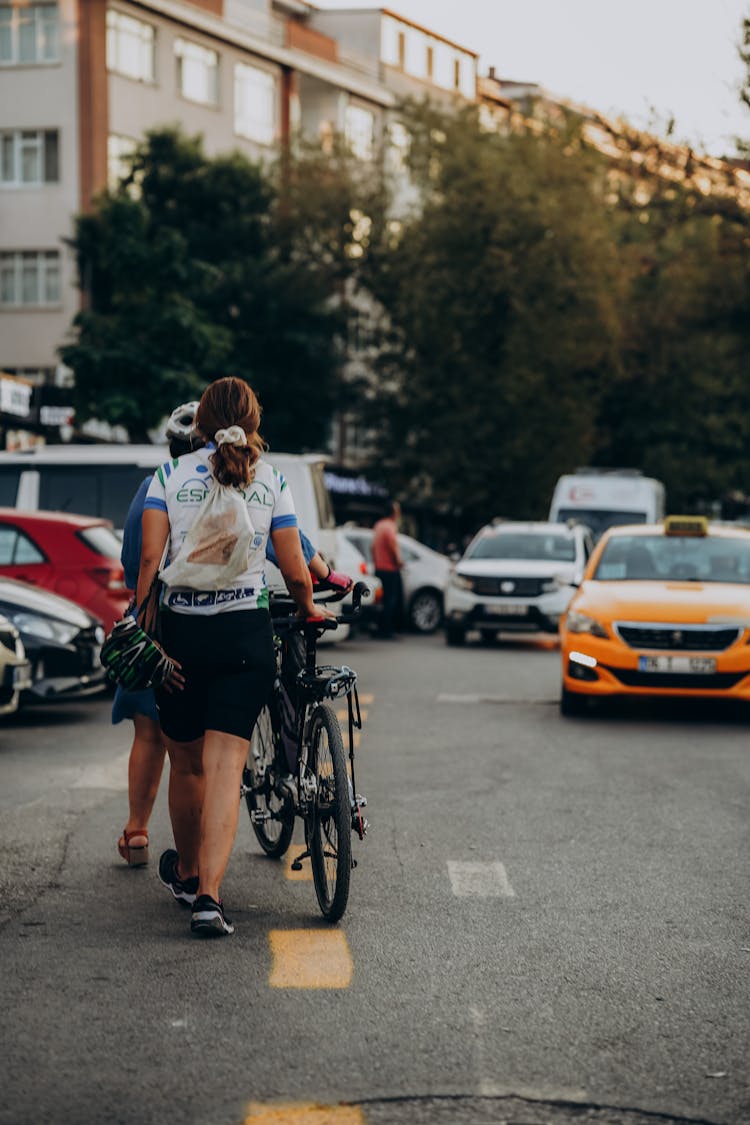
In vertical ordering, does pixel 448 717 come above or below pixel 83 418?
below

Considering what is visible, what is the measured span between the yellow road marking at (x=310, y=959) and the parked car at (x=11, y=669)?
5.78 m

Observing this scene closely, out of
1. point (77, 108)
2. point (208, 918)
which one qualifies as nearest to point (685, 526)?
point (208, 918)

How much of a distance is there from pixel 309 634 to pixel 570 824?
2.49m

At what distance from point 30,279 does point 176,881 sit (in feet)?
134

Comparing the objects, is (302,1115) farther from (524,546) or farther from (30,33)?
(30,33)

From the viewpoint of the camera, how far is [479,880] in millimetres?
7324

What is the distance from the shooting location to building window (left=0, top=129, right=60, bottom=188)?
45406 millimetres

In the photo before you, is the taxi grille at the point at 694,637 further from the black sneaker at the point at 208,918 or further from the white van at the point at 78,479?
the black sneaker at the point at 208,918

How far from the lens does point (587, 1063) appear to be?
4.69 meters

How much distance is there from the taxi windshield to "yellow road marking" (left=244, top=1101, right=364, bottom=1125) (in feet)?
35.4

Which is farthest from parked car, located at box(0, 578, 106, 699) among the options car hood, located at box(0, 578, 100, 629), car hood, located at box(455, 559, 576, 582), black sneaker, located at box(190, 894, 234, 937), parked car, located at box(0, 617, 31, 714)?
car hood, located at box(455, 559, 576, 582)

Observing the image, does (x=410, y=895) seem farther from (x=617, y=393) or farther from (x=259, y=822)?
(x=617, y=393)

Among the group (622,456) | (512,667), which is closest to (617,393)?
(622,456)

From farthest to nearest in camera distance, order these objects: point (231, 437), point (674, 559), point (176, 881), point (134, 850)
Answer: point (674, 559), point (134, 850), point (176, 881), point (231, 437)
